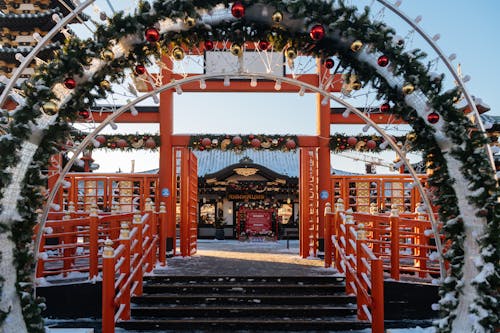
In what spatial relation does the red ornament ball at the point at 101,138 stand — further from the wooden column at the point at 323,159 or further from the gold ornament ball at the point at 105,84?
the gold ornament ball at the point at 105,84

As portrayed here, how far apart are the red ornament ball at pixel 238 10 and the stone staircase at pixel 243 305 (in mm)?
3746

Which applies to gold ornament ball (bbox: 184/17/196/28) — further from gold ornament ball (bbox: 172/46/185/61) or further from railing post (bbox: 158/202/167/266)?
railing post (bbox: 158/202/167/266)

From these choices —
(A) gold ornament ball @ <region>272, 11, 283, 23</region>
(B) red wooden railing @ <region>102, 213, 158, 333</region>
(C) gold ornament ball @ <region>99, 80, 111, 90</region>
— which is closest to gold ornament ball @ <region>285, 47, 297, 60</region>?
(A) gold ornament ball @ <region>272, 11, 283, 23</region>

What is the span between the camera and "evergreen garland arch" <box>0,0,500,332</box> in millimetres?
3504

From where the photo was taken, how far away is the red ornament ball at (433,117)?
363 centimetres

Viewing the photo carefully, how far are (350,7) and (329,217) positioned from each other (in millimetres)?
4422

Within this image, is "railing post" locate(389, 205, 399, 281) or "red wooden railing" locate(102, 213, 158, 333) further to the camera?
"railing post" locate(389, 205, 399, 281)

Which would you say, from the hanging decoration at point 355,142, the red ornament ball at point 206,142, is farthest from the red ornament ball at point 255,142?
the hanging decoration at point 355,142

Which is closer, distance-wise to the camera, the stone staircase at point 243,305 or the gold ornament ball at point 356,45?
the gold ornament ball at point 356,45

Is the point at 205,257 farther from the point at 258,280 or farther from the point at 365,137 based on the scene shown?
the point at 365,137

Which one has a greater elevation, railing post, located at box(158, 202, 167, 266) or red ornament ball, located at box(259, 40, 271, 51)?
red ornament ball, located at box(259, 40, 271, 51)


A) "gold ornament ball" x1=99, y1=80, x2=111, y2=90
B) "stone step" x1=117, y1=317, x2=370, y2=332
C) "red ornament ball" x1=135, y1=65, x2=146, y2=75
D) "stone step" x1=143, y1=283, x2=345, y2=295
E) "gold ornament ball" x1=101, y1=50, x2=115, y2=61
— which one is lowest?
"stone step" x1=117, y1=317, x2=370, y2=332

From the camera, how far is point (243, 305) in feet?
19.1

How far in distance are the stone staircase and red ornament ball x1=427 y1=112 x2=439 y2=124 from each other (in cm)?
293
